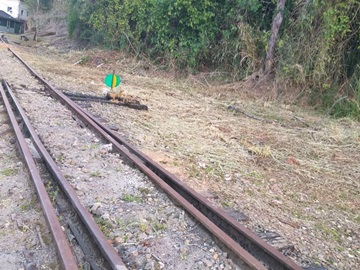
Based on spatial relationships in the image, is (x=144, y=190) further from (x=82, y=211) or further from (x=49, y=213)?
(x=49, y=213)

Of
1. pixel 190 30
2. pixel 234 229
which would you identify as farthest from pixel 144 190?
pixel 190 30

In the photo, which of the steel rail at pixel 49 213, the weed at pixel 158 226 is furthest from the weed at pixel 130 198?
the steel rail at pixel 49 213

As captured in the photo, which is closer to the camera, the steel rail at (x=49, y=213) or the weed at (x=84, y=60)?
the steel rail at (x=49, y=213)

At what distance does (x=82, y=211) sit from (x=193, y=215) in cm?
108

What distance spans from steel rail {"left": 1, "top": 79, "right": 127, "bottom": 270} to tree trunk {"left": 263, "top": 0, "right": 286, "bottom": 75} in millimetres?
10456

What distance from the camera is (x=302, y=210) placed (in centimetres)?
449

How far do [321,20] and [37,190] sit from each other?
457 inches

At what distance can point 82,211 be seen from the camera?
11.4 ft

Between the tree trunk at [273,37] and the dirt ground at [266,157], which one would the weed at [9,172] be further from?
the tree trunk at [273,37]

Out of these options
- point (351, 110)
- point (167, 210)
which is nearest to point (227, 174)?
point (167, 210)

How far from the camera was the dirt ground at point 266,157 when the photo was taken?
4.05 meters

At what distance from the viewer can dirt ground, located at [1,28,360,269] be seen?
4047 millimetres

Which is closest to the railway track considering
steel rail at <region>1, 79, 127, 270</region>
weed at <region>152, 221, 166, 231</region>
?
steel rail at <region>1, 79, 127, 270</region>

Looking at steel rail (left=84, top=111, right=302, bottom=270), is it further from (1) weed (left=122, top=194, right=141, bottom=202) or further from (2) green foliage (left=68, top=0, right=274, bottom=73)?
(2) green foliage (left=68, top=0, right=274, bottom=73)
